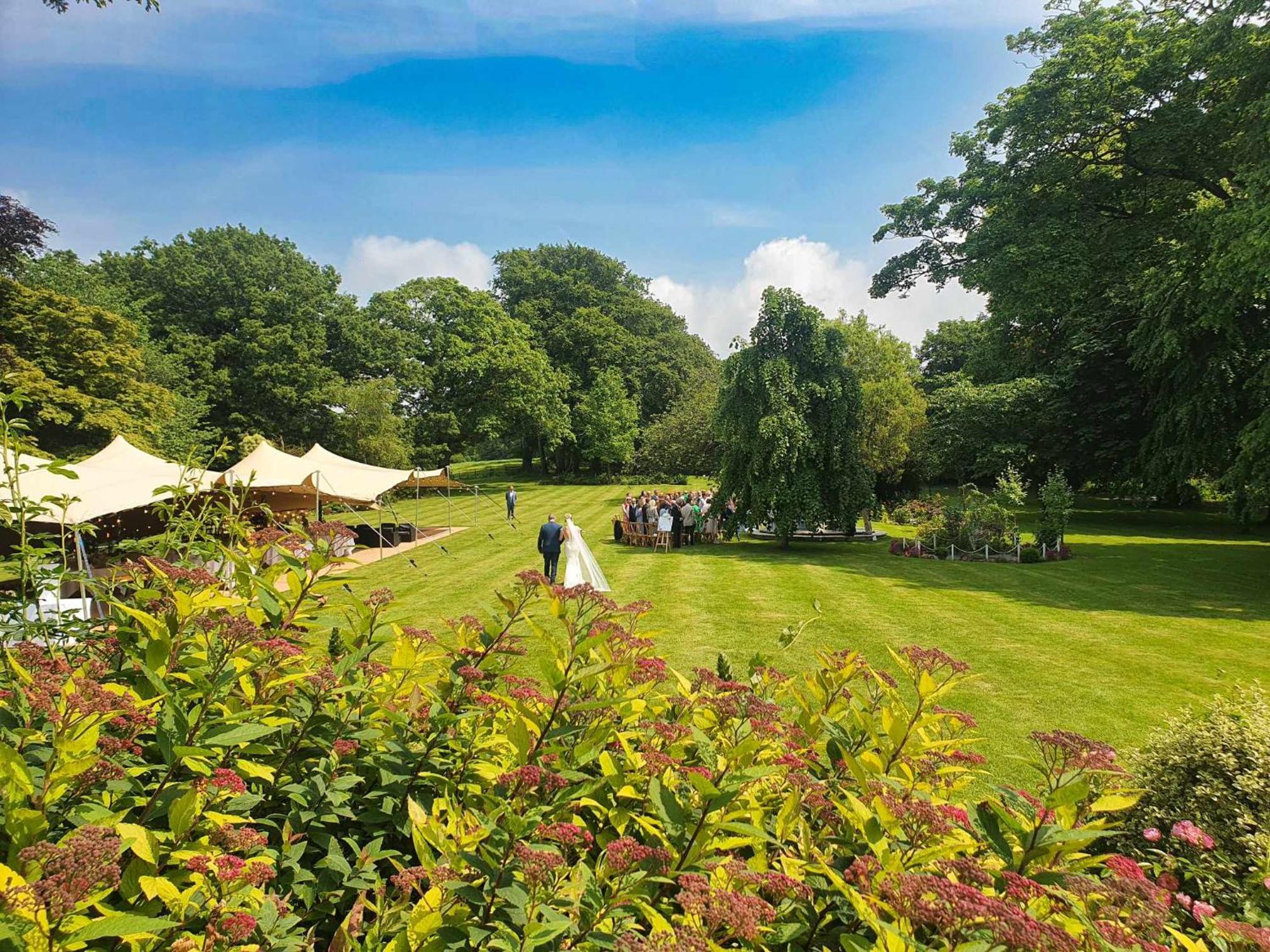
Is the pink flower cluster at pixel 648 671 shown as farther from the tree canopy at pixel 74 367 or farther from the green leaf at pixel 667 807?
the tree canopy at pixel 74 367

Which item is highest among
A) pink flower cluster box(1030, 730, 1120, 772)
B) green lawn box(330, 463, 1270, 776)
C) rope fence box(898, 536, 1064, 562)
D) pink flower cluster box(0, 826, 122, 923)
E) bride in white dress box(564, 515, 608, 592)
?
pink flower cluster box(0, 826, 122, 923)

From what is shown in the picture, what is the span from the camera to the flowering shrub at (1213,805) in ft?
7.86

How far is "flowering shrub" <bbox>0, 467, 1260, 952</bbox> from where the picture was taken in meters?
1.18

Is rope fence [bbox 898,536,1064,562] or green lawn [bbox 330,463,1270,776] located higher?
rope fence [bbox 898,536,1064,562]

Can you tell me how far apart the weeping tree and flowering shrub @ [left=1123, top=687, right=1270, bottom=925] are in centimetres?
1169

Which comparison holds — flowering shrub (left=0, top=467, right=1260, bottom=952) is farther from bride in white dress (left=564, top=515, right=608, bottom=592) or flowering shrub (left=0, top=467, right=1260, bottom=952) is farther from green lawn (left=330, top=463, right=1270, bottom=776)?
bride in white dress (left=564, top=515, right=608, bottom=592)

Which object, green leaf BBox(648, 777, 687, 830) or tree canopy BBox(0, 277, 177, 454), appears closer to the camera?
green leaf BBox(648, 777, 687, 830)

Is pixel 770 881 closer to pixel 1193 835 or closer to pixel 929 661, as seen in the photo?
pixel 929 661

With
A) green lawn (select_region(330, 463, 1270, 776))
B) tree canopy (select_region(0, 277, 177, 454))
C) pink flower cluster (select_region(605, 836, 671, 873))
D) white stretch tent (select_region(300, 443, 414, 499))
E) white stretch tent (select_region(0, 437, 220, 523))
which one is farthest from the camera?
tree canopy (select_region(0, 277, 177, 454))

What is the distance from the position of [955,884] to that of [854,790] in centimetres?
74

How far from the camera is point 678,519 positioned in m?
17.4

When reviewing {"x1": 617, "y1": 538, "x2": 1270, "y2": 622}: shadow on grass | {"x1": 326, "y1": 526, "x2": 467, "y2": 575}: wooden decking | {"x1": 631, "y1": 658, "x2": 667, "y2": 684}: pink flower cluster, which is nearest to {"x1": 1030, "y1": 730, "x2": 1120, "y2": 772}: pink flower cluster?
{"x1": 631, "y1": 658, "x2": 667, "y2": 684}: pink flower cluster

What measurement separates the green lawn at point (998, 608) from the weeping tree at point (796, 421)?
1.40 metres

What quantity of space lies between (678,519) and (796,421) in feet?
15.0
